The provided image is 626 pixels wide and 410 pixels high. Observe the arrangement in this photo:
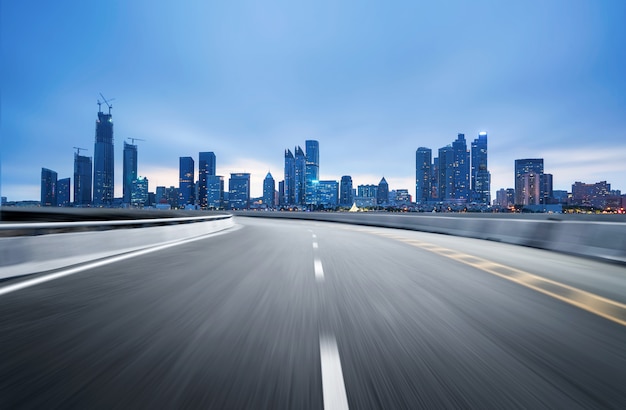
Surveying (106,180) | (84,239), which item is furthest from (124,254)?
(106,180)

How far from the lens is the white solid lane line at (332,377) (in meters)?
2.42

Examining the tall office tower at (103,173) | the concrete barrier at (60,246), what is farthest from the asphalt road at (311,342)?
the tall office tower at (103,173)

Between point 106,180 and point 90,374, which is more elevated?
point 106,180

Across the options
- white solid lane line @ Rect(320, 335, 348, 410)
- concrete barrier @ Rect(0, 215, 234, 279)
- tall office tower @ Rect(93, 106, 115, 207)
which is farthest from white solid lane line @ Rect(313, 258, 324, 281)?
tall office tower @ Rect(93, 106, 115, 207)

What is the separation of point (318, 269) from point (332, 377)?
5002 mm

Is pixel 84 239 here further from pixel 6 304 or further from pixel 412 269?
pixel 412 269

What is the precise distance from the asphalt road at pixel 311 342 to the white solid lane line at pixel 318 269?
0.12m

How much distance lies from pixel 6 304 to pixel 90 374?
287 cm

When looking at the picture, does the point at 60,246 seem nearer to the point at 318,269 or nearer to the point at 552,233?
the point at 318,269

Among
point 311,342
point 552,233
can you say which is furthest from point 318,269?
point 552,233

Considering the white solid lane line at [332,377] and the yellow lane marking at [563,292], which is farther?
the yellow lane marking at [563,292]

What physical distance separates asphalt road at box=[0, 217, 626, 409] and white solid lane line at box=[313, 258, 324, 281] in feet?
0.40

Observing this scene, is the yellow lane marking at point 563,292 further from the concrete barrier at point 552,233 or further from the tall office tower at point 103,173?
the tall office tower at point 103,173

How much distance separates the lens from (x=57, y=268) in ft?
24.3
